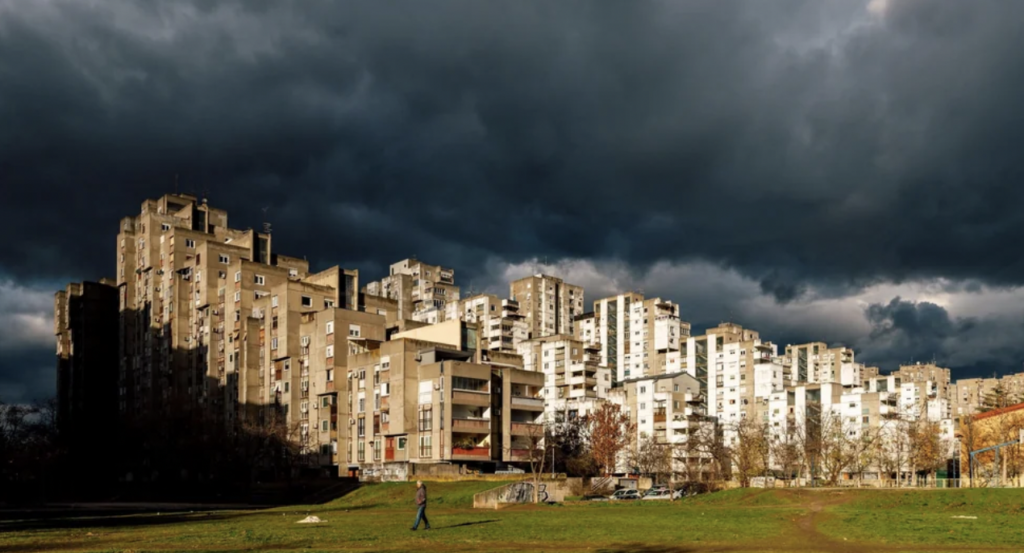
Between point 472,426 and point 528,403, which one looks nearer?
point 472,426

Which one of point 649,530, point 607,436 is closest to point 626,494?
point 607,436

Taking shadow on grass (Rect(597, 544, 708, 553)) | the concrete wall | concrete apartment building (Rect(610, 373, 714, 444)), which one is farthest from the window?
shadow on grass (Rect(597, 544, 708, 553))

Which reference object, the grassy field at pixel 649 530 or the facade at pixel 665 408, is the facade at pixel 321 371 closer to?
the facade at pixel 665 408

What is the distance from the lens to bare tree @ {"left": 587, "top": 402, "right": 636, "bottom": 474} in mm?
144500

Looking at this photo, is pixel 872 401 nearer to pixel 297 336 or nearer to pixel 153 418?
pixel 297 336

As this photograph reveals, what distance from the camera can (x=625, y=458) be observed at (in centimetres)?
16950

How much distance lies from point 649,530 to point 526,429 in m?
82.9

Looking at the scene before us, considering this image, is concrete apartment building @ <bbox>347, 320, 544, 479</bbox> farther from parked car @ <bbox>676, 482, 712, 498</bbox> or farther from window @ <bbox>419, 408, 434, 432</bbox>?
parked car @ <bbox>676, 482, 712, 498</bbox>

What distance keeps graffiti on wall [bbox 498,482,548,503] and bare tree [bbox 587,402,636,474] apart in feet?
166

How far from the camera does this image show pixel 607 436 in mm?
147625

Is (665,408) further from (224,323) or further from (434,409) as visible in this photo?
(224,323)

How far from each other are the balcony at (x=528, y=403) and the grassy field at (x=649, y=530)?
53758 millimetres

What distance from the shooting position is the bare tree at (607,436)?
144500 millimetres

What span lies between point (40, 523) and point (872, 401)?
173027mm
